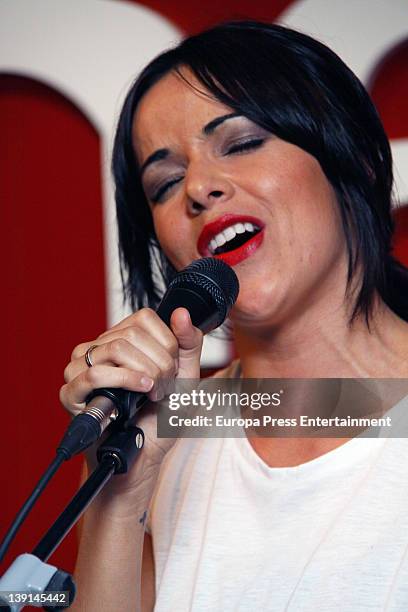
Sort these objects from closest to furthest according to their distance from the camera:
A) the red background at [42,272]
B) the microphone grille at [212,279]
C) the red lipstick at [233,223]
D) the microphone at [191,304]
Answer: the microphone at [191,304] → the microphone grille at [212,279] → the red lipstick at [233,223] → the red background at [42,272]

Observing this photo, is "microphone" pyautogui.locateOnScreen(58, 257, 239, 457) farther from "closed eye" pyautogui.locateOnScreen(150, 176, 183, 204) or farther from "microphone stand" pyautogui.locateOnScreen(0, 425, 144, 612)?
"closed eye" pyautogui.locateOnScreen(150, 176, 183, 204)

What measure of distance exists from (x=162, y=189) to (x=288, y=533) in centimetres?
52

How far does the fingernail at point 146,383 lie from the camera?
2.25ft

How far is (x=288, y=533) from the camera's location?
1.01m

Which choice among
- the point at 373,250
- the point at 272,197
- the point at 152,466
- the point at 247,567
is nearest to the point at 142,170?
the point at 272,197

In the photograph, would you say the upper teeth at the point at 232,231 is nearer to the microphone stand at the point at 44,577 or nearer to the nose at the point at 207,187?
the nose at the point at 207,187

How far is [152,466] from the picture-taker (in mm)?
945

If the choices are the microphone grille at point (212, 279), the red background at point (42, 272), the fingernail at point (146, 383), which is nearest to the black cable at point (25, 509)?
the fingernail at point (146, 383)

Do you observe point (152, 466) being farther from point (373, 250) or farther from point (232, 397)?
point (373, 250)

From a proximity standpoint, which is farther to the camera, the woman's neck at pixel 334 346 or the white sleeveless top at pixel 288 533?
the woman's neck at pixel 334 346

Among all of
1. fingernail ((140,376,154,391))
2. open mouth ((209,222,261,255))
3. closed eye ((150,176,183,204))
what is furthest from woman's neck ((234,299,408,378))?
fingernail ((140,376,154,391))

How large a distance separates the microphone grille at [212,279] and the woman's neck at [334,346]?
30 cm

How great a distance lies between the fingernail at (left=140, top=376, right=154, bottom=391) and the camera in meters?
0.69

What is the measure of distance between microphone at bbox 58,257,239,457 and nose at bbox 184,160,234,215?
8.7 inches
